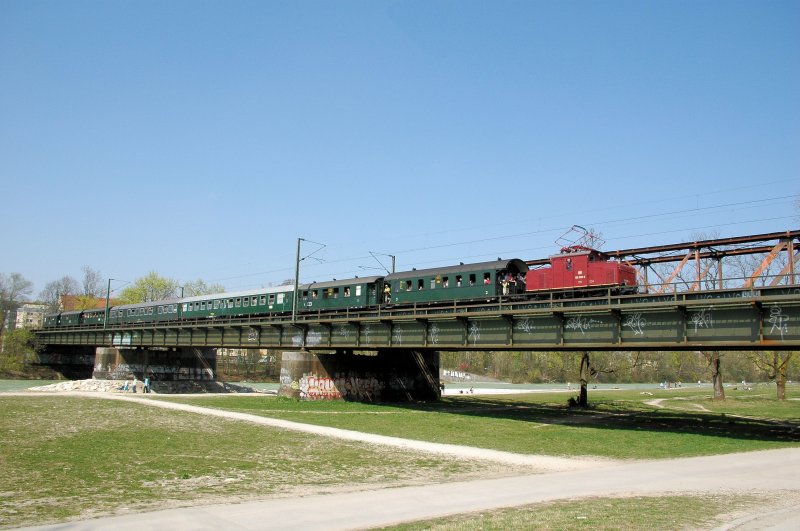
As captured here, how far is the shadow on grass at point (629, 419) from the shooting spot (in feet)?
105

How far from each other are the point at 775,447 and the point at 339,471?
19.0m

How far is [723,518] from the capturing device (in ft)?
40.3

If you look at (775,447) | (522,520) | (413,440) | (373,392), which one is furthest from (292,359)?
(522,520)

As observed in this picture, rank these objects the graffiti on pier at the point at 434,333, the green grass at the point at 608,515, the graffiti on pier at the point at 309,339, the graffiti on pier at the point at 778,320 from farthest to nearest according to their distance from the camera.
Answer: the graffiti on pier at the point at 309,339 < the graffiti on pier at the point at 434,333 < the graffiti on pier at the point at 778,320 < the green grass at the point at 608,515

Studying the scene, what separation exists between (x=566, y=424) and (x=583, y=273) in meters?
8.83

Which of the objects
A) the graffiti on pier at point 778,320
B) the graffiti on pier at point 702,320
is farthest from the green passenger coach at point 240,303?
the graffiti on pier at point 778,320

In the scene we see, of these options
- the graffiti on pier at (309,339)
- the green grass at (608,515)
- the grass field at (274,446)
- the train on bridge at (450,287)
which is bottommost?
the grass field at (274,446)

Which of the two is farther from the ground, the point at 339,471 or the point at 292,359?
the point at 292,359

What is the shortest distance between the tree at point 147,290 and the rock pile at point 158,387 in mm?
42855

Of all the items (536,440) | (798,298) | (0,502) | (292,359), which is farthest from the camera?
(292,359)

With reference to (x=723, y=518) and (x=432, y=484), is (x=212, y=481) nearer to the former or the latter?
(x=432, y=484)

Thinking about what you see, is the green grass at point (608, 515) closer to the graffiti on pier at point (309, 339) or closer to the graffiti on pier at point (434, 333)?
the graffiti on pier at point (434, 333)

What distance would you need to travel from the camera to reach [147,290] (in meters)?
115

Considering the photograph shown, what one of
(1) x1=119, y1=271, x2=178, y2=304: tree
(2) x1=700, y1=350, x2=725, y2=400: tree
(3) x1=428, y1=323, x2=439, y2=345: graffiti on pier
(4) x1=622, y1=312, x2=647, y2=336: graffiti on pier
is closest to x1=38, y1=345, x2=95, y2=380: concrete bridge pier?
(1) x1=119, y1=271, x2=178, y2=304: tree
